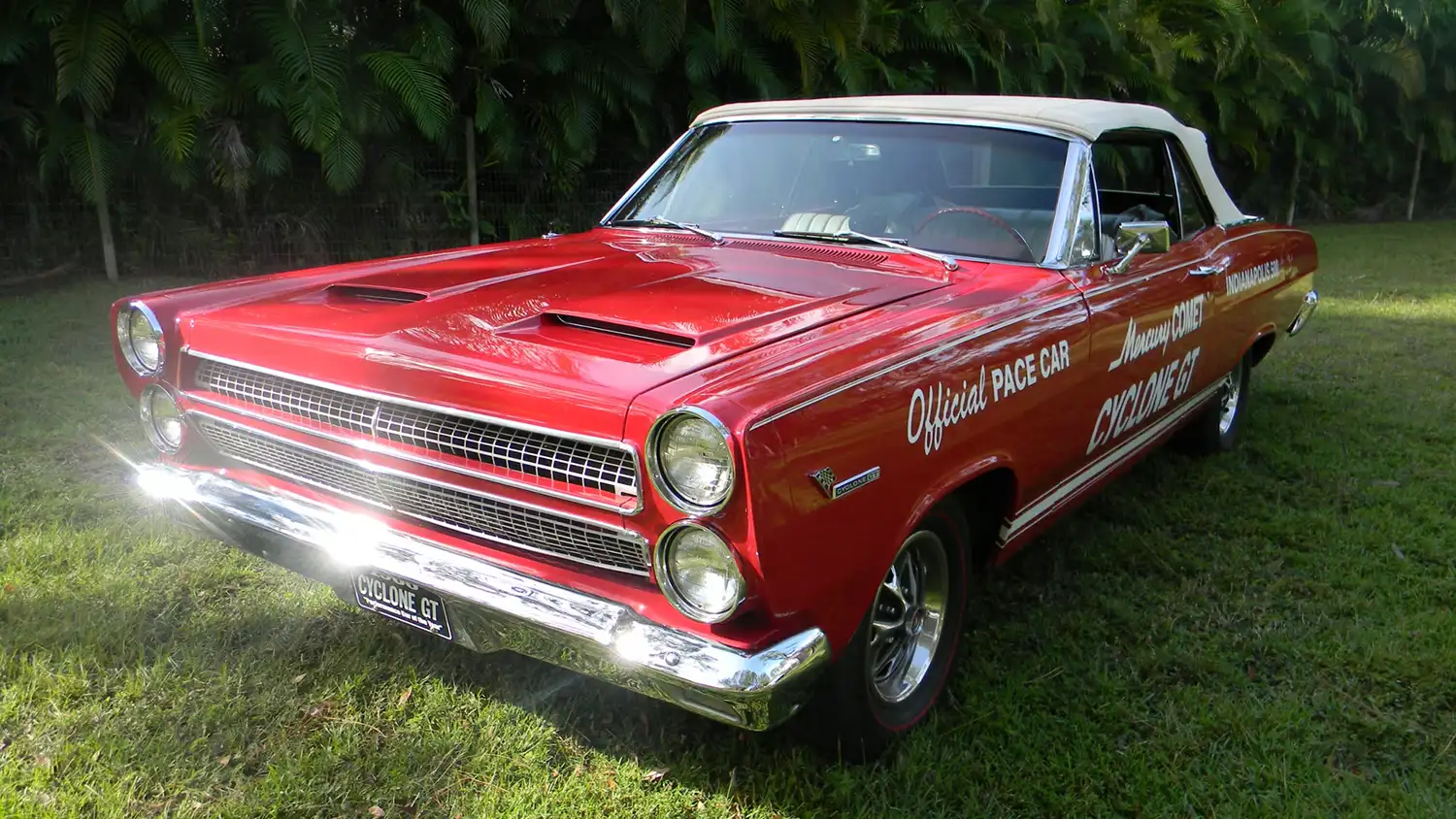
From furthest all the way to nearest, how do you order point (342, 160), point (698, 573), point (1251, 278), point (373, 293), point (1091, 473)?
point (342, 160)
point (1251, 278)
point (1091, 473)
point (373, 293)
point (698, 573)

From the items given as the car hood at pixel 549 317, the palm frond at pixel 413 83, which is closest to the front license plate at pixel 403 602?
the car hood at pixel 549 317

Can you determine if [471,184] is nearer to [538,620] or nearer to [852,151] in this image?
[852,151]

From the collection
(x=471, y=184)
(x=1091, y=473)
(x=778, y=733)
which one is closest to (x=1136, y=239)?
(x=1091, y=473)

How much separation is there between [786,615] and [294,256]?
8.44 m

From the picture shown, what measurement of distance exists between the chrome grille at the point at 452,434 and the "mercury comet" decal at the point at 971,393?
0.70 meters

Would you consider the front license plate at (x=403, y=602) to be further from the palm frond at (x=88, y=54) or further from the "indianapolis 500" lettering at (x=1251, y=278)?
the palm frond at (x=88, y=54)

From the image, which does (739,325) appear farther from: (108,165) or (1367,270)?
(1367,270)

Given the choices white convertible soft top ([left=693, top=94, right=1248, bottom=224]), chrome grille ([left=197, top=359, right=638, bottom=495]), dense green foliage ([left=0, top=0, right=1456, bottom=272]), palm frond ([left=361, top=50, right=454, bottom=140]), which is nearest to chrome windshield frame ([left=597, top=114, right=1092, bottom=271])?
white convertible soft top ([left=693, top=94, right=1248, bottom=224])

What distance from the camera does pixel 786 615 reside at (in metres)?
2.14

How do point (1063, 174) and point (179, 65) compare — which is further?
point (179, 65)

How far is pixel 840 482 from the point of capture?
2.19 m

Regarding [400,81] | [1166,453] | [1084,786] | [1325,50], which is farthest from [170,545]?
[1325,50]

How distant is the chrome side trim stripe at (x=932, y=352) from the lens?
2089mm

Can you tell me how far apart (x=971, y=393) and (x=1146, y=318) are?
50.0 inches
